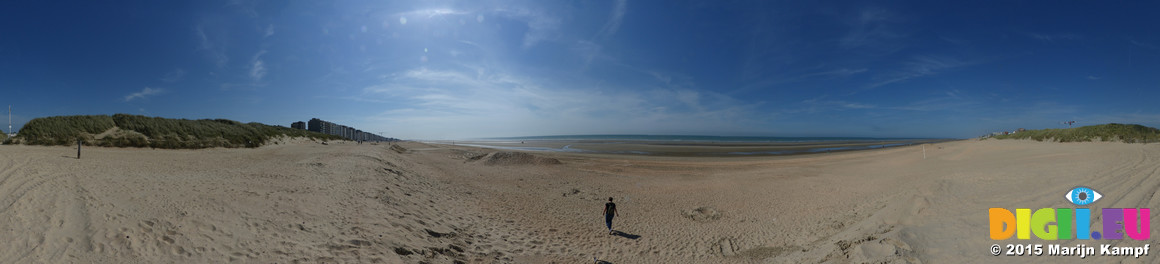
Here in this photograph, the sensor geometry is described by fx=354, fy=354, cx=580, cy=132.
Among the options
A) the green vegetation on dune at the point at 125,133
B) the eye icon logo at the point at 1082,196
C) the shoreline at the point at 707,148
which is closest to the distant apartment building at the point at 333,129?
the shoreline at the point at 707,148

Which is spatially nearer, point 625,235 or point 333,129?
point 625,235

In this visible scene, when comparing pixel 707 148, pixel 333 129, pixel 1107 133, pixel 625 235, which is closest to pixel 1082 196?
pixel 625 235

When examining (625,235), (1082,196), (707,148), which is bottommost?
(625,235)

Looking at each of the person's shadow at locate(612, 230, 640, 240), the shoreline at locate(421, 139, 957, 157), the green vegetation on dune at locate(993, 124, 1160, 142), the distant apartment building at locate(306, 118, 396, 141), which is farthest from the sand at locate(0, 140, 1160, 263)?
the distant apartment building at locate(306, 118, 396, 141)

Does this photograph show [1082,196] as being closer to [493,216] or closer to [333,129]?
[493,216]

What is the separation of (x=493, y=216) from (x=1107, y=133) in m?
41.5

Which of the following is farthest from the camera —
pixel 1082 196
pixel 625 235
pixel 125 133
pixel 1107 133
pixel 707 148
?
pixel 707 148

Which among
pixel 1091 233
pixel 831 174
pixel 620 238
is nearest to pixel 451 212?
pixel 620 238

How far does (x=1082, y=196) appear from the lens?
8.23m

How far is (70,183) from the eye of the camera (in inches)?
327

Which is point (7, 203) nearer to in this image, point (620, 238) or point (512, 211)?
point (512, 211)

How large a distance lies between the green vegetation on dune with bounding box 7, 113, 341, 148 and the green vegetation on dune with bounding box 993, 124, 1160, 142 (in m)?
61.9

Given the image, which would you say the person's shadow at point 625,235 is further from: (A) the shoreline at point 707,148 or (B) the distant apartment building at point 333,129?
(B) the distant apartment building at point 333,129

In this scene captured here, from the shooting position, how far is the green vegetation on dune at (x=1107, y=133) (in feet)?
73.1
